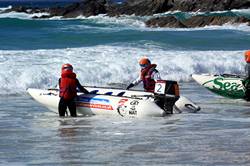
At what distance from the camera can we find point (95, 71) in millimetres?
21703

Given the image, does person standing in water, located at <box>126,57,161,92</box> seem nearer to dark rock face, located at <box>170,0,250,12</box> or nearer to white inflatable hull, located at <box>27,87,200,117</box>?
white inflatable hull, located at <box>27,87,200,117</box>

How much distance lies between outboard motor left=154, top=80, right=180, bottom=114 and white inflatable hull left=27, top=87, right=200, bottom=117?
0.15m

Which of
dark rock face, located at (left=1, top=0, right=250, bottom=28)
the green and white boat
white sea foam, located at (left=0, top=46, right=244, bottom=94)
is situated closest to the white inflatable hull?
the green and white boat

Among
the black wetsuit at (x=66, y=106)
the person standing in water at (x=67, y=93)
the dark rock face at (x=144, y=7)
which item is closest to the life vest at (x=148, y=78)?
the person standing in water at (x=67, y=93)

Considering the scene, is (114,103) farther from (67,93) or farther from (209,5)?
(209,5)

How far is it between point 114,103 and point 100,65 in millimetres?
8373

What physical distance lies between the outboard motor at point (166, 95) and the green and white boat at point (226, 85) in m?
3.19

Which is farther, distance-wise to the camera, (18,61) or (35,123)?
(18,61)

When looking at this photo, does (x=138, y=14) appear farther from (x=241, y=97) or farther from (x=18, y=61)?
(x=241, y=97)


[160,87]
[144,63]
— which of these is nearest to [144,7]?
[144,63]

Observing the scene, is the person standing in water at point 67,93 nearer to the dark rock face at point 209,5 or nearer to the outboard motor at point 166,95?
the outboard motor at point 166,95

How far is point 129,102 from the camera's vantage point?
14.1 meters

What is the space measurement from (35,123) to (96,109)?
1.38 meters

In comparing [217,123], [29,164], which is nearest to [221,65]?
[217,123]
